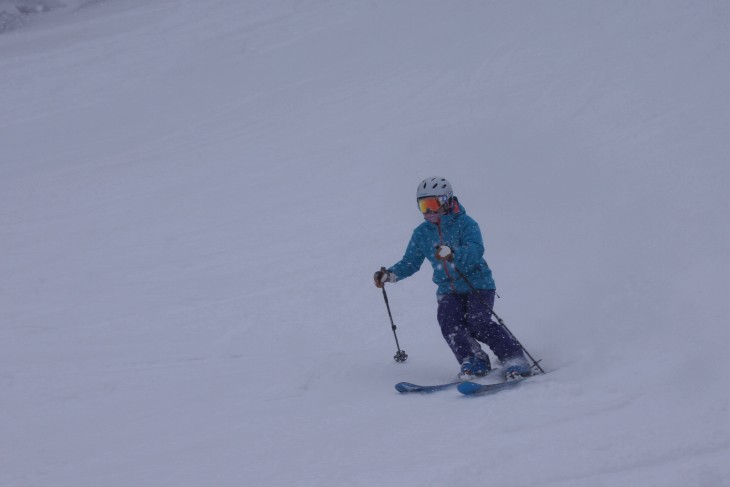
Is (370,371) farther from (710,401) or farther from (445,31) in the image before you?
(445,31)

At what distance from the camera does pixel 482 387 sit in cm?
517

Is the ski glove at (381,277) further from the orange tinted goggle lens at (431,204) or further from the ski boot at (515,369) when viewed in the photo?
the ski boot at (515,369)

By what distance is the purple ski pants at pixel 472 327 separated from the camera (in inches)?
234

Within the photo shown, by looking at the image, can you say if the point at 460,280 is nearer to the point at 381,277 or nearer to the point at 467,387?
the point at 381,277

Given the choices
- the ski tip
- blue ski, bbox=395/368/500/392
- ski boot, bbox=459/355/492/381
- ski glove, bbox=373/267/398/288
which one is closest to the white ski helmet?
ski glove, bbox=373/267/398/288

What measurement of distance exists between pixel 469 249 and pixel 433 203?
49 centimetres

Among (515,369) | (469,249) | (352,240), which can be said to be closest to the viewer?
(515,369)

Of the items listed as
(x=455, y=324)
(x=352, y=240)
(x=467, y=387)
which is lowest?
(x=467, y=387)

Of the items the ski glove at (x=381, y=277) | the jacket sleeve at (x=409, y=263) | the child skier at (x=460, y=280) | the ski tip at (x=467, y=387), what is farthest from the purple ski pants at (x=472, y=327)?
the ski tip at (x=467, y=387)

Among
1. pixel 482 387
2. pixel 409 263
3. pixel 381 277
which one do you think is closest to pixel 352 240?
pixel 409 263

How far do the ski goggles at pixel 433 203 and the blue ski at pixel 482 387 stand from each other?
1539 mm

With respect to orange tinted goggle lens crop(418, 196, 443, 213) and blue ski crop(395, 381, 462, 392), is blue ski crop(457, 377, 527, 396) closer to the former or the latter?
blue ski crop(395, 381, 462, 392)

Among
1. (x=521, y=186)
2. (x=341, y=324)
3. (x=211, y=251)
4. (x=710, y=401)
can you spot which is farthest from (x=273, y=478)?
(x=521, y=186)

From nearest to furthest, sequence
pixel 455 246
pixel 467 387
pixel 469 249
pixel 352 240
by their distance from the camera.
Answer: pixel 467 387, pixel 469 249, pixel 455 246, pixel 352 240
